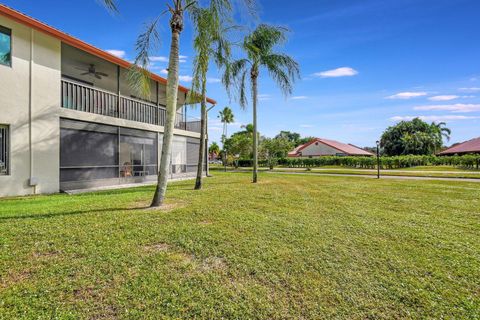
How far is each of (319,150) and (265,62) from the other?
42880 mm

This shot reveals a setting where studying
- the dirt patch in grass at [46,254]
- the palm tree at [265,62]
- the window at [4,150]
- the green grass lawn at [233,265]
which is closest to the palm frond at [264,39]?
the palm tree at [265,62]

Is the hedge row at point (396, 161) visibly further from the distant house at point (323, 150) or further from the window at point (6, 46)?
the window at point (6, 46)

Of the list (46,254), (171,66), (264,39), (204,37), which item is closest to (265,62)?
(264,39)

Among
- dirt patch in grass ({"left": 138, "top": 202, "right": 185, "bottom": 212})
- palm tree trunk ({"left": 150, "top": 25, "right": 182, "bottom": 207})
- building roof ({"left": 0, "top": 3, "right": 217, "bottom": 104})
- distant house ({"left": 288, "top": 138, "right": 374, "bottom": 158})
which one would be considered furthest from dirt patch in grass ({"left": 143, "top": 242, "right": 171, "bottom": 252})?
distant house ({"left": 288, "top": 138, "right": 374, "bottom": 158})

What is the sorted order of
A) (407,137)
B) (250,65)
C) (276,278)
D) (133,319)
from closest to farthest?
(133,319) → (276,278) → (250,65) → (407,137)

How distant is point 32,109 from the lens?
351 inches

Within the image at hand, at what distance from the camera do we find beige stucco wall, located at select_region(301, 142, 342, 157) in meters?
52.1

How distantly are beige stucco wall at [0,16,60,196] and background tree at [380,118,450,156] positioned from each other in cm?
5646

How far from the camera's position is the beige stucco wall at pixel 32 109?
27.5 feet

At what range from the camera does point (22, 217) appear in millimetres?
5691

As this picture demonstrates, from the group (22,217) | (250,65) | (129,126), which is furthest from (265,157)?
(22,217)

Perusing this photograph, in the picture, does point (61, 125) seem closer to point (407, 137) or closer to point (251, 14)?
point (251, 14)

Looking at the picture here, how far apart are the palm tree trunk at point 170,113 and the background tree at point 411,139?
178 ft

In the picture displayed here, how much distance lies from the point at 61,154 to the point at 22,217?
486 cm
